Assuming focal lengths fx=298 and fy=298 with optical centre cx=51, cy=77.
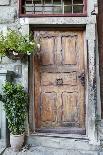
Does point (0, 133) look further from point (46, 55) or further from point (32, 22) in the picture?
point (32, 22)

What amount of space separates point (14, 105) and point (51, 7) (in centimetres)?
189

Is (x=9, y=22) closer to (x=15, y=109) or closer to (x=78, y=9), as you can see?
(x=78, y=9)

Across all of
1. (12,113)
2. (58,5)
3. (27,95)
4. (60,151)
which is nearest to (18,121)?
(12,113)

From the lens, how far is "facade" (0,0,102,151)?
17.3 feet

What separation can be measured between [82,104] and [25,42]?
1.53m

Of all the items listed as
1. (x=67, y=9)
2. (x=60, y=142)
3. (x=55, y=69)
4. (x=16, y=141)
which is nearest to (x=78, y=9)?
(x=67, y=9)

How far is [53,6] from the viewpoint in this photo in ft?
17.7

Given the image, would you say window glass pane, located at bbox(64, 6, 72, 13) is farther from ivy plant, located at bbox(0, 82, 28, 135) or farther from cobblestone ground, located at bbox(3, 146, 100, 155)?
cobblestone ground, located at bbox(3, 146, 100, 155)

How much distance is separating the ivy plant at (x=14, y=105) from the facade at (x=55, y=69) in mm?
271

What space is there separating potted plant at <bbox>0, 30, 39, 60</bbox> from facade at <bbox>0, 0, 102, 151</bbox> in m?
0.24

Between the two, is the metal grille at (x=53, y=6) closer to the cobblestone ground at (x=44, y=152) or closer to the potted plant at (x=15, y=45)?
the potted plant at (x=15, y=45)

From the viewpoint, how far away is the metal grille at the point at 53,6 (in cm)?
535

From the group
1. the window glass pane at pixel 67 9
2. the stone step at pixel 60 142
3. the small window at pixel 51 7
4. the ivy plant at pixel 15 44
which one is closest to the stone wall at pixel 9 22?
the small window at pixel 51 7

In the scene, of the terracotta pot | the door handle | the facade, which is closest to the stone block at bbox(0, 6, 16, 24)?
the facade
